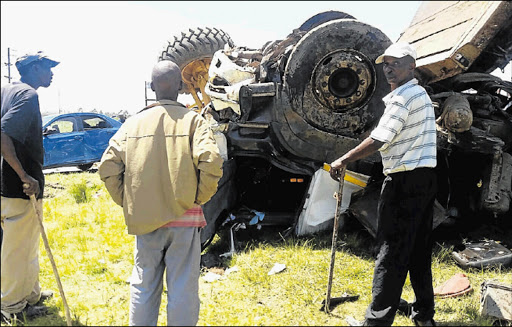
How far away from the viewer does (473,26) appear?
392 centimetres

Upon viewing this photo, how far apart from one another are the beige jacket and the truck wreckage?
172 cm

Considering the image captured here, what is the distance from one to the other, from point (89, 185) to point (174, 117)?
5.92m

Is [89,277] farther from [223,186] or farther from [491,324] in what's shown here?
[491,324]

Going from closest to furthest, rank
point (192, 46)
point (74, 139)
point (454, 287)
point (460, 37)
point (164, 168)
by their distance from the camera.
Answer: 1. point (164, 168)
2. point (454, 287)
3. point (460, 37)
4. point (192, 46)
5. point (74, 139)

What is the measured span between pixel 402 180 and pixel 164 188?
1.50m

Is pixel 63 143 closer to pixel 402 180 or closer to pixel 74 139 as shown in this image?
pixel 74 139

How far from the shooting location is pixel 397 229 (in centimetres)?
263

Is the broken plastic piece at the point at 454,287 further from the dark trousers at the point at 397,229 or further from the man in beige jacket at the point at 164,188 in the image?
the man in beige jacket at the point at 164,188

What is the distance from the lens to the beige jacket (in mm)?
2236

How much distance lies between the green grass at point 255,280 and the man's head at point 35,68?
1685 millimetres

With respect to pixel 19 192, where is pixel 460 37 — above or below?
above

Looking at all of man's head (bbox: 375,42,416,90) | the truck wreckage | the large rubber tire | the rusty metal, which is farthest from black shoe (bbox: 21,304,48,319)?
the large rubber tire

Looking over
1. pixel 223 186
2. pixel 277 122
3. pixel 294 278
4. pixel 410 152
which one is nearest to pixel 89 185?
pixel 223 186

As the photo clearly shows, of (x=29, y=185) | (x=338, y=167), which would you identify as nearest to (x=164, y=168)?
(x=29, y=185)
